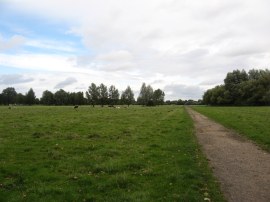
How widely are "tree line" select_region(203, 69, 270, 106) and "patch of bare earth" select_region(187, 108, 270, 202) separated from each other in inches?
4174

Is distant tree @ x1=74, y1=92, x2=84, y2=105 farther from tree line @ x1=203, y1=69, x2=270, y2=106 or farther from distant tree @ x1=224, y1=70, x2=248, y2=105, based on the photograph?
distant tree @ x1=224, y1=70, x2=248, y2=105

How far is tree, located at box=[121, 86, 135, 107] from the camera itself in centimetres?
18789

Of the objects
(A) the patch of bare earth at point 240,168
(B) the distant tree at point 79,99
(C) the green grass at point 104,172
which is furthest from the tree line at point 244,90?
(C) the green grass at point 104,172

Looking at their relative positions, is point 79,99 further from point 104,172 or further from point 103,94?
point 104,172

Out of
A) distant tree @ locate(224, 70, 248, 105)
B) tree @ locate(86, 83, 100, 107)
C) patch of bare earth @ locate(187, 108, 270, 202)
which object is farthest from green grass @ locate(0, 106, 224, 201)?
tree @ locate(86, 83, 100, 107)

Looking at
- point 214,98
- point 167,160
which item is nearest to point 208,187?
point 167,160

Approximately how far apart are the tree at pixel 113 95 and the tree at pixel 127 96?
9.51 metres

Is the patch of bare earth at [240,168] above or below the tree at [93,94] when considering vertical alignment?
below

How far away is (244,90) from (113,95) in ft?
227

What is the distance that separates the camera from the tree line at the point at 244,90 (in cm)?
12662

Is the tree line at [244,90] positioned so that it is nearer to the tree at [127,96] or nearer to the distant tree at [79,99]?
the tree at [127,96]

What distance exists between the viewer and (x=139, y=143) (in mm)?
19609

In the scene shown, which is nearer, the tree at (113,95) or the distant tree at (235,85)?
the distant tree at (235,85)

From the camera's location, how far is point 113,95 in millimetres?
175875
